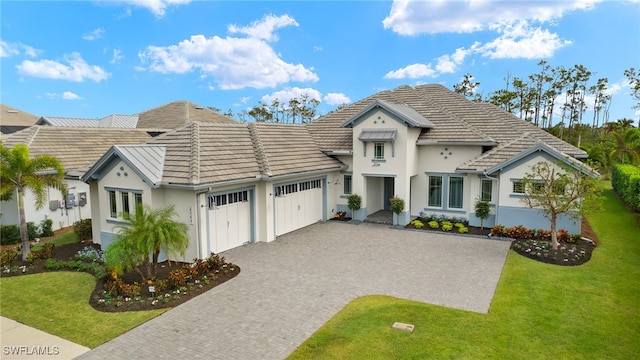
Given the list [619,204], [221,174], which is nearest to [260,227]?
[221,174]

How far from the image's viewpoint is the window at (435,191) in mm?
21344

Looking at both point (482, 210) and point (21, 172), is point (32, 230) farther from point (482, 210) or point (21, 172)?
point (482, 210)

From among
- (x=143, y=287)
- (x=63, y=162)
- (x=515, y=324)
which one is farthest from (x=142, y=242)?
(x=63, y=162)

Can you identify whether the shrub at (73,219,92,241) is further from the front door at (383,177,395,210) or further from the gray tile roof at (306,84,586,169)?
the front door at (383,177,395,210)

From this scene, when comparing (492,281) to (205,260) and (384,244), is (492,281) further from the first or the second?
(205,260)

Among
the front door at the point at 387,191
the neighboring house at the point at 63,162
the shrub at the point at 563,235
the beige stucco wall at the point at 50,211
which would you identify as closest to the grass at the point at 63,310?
the neighboring house at the point at 63,162

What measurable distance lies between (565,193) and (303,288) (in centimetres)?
1158

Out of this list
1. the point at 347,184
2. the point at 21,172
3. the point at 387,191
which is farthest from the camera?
the point at 387,191

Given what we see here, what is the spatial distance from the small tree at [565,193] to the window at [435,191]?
4.95 meters

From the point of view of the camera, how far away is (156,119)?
40438 mm

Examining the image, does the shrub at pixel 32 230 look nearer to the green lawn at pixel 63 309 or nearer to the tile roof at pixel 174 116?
the green lawn at pixel 63 309

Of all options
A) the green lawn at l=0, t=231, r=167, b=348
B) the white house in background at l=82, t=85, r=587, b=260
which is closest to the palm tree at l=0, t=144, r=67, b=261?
the white house in background at l=82, t=85, r=587, b=260

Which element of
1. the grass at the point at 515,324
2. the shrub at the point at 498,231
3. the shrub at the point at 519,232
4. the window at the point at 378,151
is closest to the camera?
the grass at the point at 515,324

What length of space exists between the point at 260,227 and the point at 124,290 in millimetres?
6856
